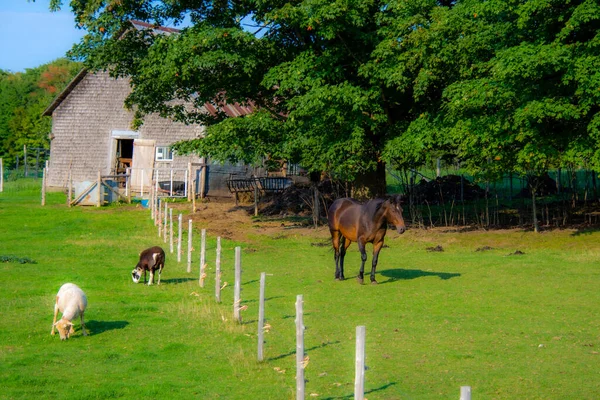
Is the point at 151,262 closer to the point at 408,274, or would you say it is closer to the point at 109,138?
the point at 408,274

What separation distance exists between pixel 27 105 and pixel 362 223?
71.6m

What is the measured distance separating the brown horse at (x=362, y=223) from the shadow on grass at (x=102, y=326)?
623 centimetres

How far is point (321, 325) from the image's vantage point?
14422 mm

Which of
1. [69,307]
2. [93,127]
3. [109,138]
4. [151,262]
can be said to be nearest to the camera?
[69,307]

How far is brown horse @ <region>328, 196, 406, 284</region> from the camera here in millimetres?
18797

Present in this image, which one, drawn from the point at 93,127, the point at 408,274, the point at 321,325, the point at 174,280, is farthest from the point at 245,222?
the point at 321,325

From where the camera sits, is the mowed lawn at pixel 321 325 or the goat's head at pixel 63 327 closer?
the mowed lawn at pixel 321 325

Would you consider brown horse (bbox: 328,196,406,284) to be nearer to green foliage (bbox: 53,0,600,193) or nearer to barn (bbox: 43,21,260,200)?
green foliage (bbox: 53,0,600,193)

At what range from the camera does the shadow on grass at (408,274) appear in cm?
2005

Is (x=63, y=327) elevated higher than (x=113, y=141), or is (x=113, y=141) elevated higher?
(x=113, y=141)

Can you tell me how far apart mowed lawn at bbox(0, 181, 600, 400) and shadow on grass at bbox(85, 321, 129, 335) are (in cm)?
4

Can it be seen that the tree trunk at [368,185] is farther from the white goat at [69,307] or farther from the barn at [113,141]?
the white goat at [69,307]

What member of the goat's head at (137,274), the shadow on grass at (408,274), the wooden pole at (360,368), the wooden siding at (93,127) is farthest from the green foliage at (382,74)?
A: the wooden pole at (360,368)

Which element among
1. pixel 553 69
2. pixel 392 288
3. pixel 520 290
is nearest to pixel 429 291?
pixel 392 288
